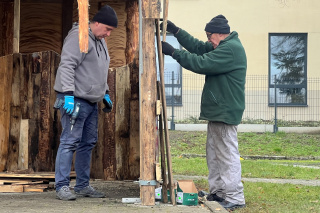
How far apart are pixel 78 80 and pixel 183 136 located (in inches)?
553

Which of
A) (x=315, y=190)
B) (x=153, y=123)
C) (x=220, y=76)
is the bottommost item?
(x=315, y=190)

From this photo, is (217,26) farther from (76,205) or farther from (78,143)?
(76,205)

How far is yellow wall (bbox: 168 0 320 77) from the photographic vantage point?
24875 mm

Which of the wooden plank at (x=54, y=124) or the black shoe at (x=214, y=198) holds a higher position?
the wooden plank at (x=54, y=124)

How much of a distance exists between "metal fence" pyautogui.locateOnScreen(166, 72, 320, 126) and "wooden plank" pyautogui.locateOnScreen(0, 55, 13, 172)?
13.9 meters

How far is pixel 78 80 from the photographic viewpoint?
765 cm

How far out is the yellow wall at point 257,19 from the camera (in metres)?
24.9

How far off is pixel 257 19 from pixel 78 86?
18.3 m

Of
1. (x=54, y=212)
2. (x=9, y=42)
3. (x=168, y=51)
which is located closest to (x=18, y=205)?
(x=54, y=212)

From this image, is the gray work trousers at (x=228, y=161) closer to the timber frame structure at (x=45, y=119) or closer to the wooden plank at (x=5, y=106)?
the timber frame structure at (x=45, y=119)

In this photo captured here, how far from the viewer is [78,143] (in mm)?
7742

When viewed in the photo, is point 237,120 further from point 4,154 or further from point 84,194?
point 4,154

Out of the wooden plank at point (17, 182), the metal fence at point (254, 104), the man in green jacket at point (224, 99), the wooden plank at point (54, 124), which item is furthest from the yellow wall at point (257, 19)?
the man in green jacket at point (224, 99)

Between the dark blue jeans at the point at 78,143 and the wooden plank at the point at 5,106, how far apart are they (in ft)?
5.91
